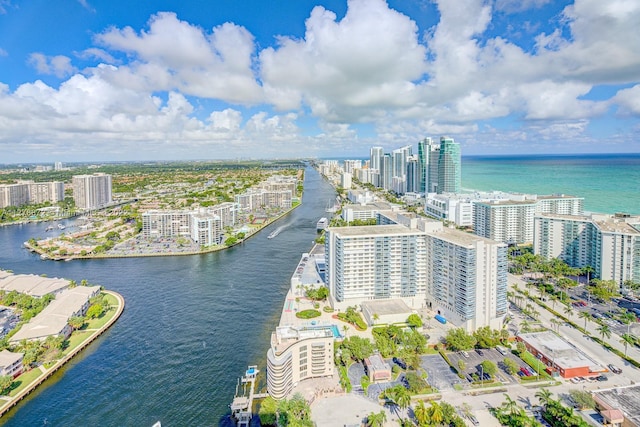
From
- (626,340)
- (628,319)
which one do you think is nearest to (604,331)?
(626,340)

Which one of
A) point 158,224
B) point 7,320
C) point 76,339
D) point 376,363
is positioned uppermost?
point 158,224

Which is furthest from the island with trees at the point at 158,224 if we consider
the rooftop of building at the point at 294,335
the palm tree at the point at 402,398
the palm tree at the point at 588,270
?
the palm tree at the point at 588,270

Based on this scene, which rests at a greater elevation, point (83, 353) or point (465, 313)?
point (465, 313)

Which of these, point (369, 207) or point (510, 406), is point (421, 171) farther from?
point (510, 406)

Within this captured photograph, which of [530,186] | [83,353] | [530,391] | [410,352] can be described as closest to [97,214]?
[83,353]

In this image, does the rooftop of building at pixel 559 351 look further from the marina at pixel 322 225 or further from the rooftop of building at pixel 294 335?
the marina at pixel 322 225

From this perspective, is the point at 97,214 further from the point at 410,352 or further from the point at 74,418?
the point at 410,352
